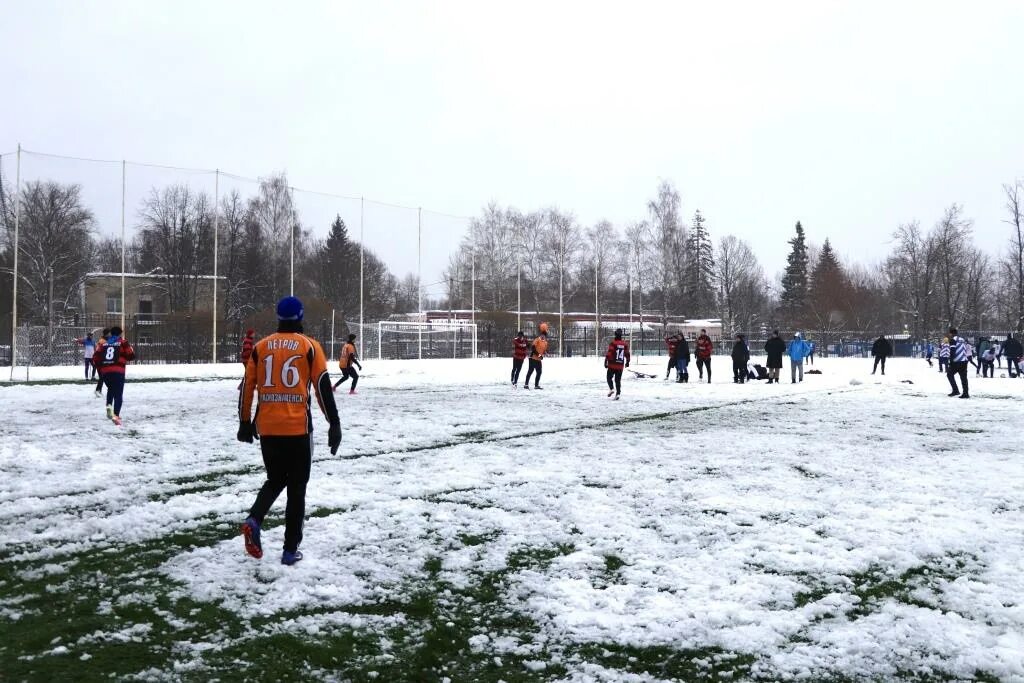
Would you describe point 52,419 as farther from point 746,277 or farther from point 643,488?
point 746,277

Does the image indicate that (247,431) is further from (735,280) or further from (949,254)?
(735,280)

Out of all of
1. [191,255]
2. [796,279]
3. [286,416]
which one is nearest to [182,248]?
[191,255]

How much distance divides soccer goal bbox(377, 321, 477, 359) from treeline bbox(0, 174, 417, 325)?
8.01 m

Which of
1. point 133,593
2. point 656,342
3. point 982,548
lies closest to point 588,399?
point 982,548

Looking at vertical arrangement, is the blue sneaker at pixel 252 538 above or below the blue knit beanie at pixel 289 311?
below

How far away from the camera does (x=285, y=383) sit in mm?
5234

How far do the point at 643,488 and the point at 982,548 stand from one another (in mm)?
3062

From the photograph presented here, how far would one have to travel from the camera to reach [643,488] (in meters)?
7.90

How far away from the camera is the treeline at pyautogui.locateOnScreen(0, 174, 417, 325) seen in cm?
4469

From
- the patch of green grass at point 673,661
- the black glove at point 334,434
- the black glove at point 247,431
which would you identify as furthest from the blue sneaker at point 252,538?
the patch of green grass at point 673,661

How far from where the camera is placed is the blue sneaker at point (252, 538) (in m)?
5.29

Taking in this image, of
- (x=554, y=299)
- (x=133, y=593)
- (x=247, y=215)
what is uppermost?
(x=247, y=215)

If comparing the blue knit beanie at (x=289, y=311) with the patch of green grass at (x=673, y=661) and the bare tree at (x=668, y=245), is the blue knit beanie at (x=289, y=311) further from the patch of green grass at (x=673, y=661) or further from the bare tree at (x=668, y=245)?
the bare tree at (x=668, y=245)

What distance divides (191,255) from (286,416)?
55.5 metres
